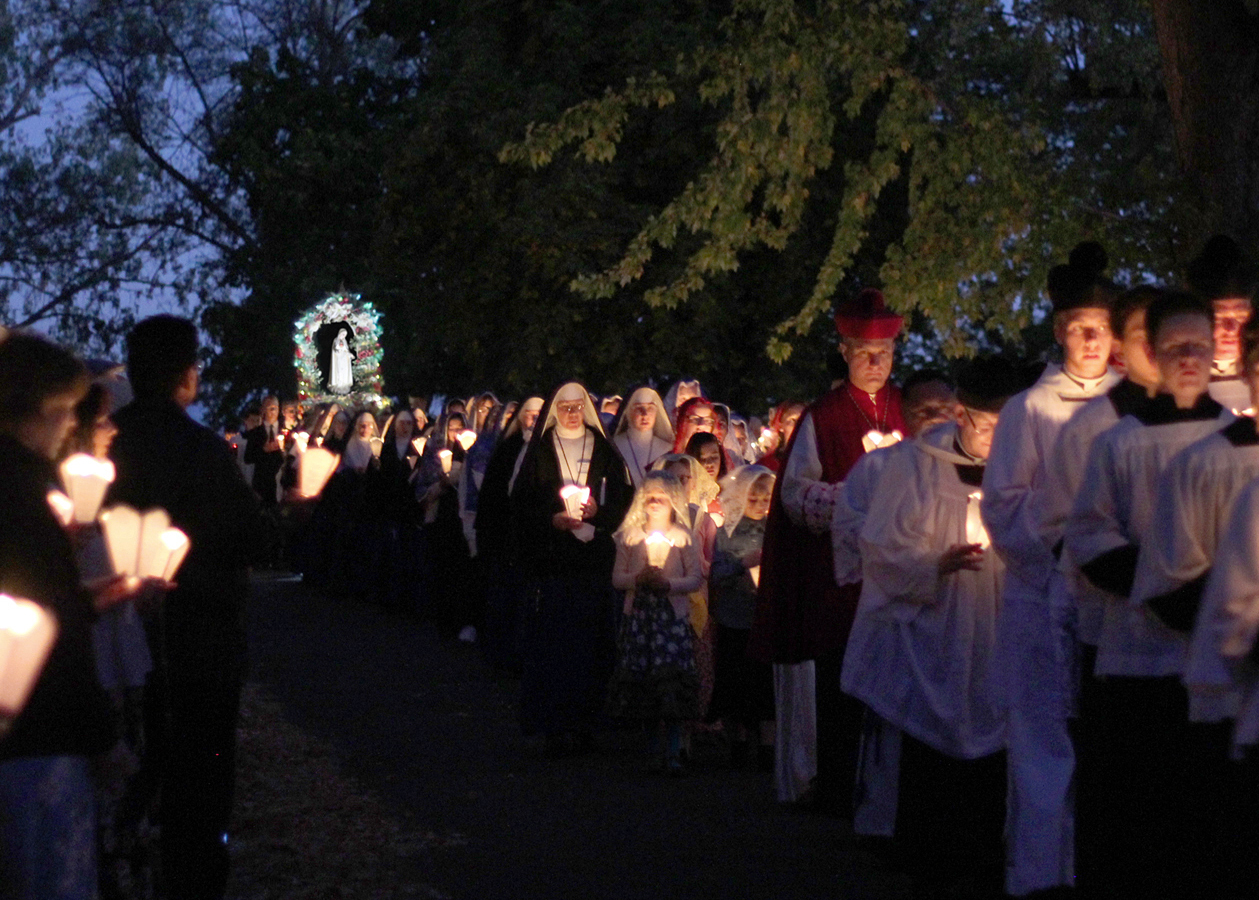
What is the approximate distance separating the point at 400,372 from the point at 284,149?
828 centimetres

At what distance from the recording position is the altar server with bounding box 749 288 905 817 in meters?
9.86

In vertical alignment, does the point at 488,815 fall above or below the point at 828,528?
below

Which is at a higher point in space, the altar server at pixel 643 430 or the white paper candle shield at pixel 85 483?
the altar server at pixel 643 430

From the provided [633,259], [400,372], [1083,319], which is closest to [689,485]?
[633,259]

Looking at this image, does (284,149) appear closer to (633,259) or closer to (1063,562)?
(633,259)

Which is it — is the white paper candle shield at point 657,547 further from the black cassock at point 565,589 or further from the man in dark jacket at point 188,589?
the man in dark jacket at point 188,589

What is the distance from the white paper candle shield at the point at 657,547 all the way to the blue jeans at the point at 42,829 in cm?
712

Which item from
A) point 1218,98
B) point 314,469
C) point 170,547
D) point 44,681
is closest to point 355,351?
point 1218,98

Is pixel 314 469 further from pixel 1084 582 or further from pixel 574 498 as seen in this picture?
pixel 574 498

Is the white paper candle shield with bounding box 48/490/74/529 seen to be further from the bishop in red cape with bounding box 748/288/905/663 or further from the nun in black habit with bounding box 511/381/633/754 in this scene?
the nun in black habit with bounding box 511/381/633/754

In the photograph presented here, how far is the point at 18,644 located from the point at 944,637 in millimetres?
5120

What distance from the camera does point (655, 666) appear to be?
11.8 meters

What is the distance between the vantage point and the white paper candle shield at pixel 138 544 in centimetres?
557

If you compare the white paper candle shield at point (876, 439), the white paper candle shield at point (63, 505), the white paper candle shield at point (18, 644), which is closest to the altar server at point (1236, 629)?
the white paper candle shield at point (18, 644)
